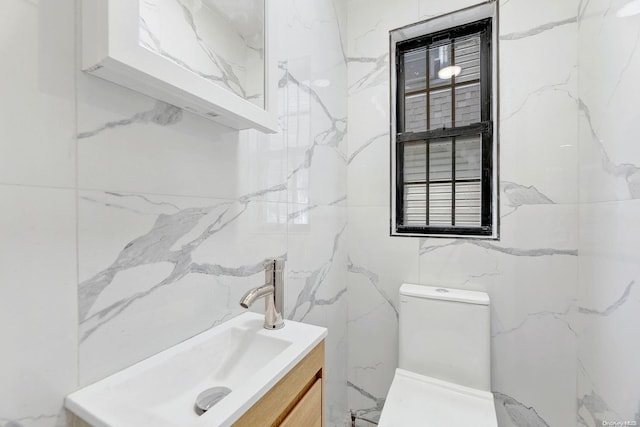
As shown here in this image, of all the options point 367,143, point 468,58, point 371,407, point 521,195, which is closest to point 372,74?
point 367,143

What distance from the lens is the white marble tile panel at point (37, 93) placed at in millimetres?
441

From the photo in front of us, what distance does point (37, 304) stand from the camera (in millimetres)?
471

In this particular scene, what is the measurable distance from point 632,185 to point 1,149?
1.52m

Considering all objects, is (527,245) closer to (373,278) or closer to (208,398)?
(373,278)

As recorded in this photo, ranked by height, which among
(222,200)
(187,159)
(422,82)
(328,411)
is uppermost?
(422,82)

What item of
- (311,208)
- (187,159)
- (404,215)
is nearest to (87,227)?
(187,159)

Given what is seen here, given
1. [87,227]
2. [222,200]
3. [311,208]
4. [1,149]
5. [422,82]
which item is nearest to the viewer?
[1,149]

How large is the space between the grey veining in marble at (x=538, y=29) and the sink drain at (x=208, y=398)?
187 cm

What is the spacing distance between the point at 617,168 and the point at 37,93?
156cm

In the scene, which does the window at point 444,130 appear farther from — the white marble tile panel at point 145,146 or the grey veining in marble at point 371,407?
the white marble tile panel at point 145,146

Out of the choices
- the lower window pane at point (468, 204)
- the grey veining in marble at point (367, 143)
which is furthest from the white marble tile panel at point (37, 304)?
the lower window pane at point (468, 204)

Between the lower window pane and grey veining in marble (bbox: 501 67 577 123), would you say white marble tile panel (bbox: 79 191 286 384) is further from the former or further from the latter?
grey veining in marble (bbox: 501 67 577 123)

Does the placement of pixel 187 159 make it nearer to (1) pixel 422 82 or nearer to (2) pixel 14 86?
(2) pixel 14 86

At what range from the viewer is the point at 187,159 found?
73 cm
